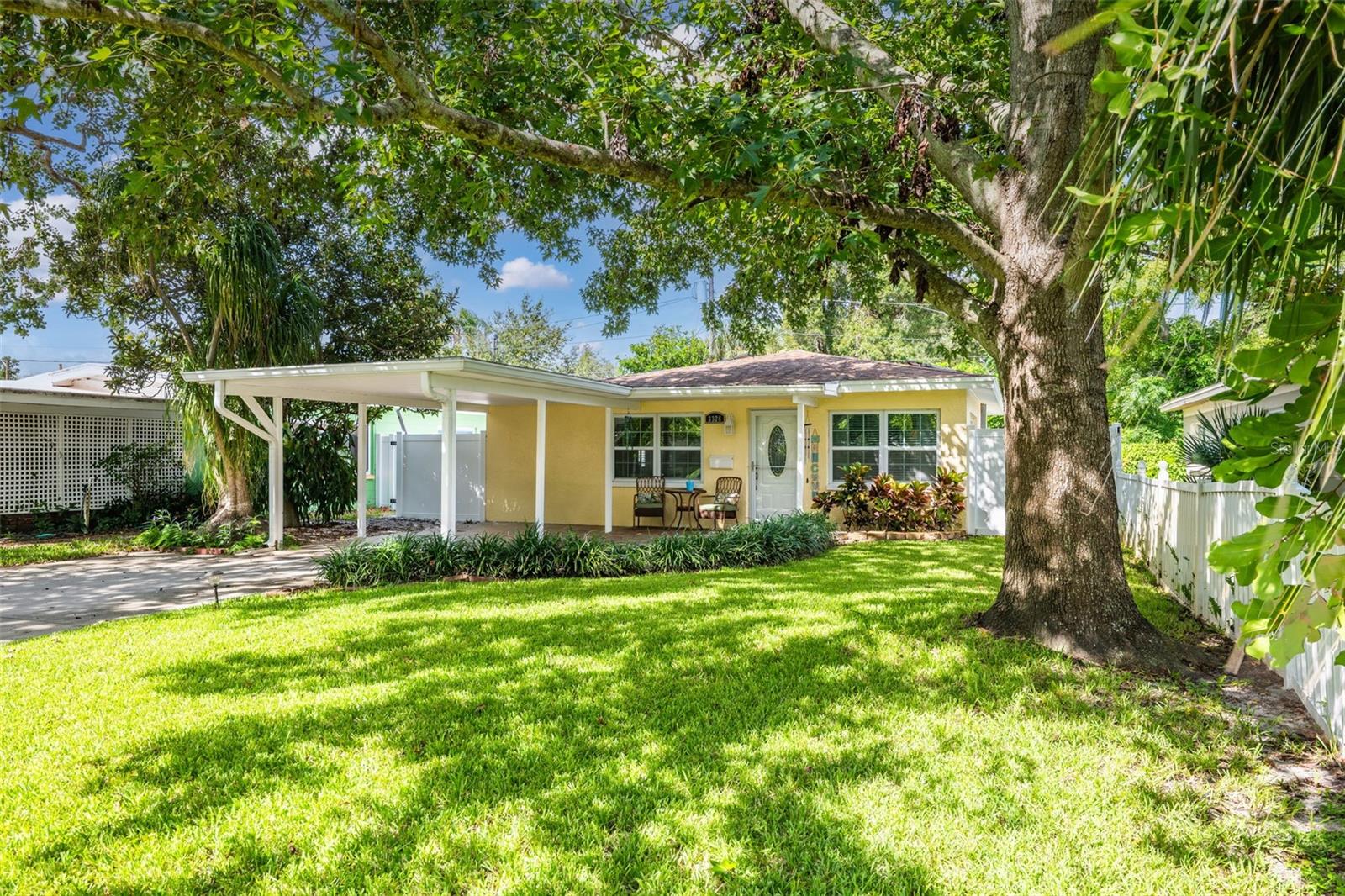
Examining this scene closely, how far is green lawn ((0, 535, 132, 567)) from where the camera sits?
10.5 metres

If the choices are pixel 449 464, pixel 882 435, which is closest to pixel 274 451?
pixel 449 464

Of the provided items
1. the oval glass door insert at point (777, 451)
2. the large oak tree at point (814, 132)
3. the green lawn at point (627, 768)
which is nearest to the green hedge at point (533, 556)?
the green lawn at point (627, 768)

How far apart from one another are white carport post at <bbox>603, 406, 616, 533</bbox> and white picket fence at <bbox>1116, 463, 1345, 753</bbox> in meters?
7.93

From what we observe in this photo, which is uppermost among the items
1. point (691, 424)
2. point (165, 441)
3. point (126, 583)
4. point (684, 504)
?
point (691, 424)

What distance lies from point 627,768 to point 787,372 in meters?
11.2

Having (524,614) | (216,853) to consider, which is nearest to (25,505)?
(524,614)

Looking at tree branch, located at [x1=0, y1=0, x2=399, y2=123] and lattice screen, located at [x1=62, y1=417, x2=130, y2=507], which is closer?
tree branch, located at [x1=0, y1=0, x2=399, y2=123]

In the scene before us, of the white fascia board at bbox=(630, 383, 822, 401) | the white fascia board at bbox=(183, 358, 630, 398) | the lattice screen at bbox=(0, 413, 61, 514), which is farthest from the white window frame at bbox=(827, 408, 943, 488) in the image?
the lattice screen at bbox=(0, 413, 61, 514)

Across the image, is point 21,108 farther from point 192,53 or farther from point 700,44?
point 700,44

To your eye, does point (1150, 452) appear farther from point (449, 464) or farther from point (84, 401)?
point (84, 401)

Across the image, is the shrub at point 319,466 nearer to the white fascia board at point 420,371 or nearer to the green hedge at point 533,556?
the white fascia board at point 420,371

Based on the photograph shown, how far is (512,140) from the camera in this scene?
5.14m

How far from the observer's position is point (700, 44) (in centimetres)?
845

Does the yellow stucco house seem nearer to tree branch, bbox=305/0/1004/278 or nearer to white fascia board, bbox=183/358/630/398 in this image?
white fascia board, bbox=183/358/630/398
